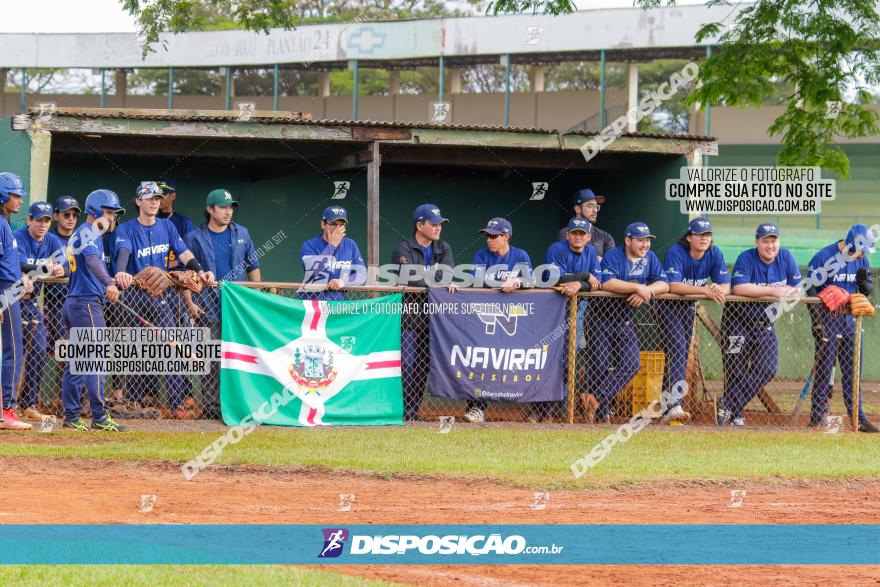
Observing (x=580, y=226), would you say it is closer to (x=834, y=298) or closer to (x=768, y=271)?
(x=768, y=271)

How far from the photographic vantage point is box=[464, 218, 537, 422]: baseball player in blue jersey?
12773mm

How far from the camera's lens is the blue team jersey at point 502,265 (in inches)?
507

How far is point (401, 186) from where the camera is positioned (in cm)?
1819

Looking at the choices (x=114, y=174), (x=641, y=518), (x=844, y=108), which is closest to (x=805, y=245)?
(x=844, y=108)

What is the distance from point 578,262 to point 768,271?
84.0 inches

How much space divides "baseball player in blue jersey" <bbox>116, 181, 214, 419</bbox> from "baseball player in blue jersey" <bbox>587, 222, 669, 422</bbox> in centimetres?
416

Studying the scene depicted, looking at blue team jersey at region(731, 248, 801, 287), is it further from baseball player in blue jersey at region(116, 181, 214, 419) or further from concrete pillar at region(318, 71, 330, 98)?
concrete pillar at region(318, 71, 330, 98)

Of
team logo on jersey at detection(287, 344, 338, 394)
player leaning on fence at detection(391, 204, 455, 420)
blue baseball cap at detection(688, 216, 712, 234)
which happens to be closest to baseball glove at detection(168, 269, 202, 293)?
team logo on jersey at detection(287, 344, 338, 394)

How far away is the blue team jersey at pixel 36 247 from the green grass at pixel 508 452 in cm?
199

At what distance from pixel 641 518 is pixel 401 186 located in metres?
10.7

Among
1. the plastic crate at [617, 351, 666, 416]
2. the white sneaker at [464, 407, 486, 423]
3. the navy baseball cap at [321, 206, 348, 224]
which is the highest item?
the navy baseball cap at [321, 206, 348, 224]

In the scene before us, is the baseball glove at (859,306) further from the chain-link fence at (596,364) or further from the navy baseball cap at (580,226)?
the navy baseball cap at (580,226)

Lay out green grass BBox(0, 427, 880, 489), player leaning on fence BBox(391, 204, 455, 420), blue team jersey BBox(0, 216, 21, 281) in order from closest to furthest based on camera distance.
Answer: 1. green grass BBox(0, 427, 880, 489)
2. blue team jersey BBox(0, 216, 21, 281)
3. player leaning on fence BBox(391, 204, 455, 420)

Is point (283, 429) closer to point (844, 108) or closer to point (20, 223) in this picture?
point (20, 223)
